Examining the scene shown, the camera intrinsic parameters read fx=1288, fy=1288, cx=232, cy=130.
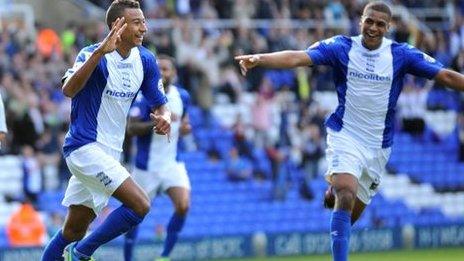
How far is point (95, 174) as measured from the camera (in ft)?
37.0

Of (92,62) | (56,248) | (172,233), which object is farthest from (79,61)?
(172,233)

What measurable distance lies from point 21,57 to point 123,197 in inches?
458

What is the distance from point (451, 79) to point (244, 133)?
12.8 m

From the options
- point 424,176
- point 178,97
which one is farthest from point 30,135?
point 424,176

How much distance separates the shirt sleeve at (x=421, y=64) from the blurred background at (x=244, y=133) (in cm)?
797

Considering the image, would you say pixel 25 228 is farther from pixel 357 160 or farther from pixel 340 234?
pixel 340 234

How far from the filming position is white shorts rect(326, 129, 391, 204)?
12.4m

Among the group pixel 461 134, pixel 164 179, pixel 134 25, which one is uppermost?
pixel 134 25

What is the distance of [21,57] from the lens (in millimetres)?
22484

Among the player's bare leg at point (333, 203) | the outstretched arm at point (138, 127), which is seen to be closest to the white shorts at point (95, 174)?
the player's bare leg at point (333, 203)

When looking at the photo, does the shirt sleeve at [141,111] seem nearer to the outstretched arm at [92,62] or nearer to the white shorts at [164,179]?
the white shorts at [164,179]

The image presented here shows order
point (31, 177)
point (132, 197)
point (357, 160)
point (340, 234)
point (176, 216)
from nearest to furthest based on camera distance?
point (132, 197) < point (340, 234) < point (357, 160) < point (176, 216) < point (31, 177)

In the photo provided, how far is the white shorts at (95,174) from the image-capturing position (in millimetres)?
11281

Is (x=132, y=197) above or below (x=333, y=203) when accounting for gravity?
above
